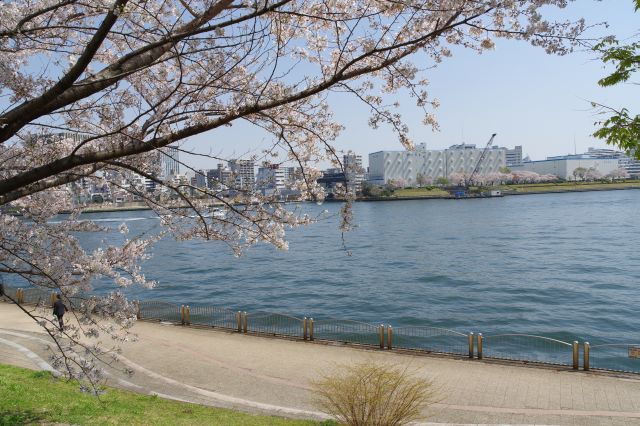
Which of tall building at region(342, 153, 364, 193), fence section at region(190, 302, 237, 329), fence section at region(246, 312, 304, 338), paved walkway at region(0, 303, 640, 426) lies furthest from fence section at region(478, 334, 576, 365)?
tall building at region(342, 153, 364, 193)

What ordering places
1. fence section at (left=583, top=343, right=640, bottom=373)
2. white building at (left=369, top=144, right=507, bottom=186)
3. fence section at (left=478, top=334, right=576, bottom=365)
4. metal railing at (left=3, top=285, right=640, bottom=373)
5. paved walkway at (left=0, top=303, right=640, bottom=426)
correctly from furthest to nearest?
white building at (left=369, top=144, right=507, bottom=186) → fence section at (left=478, top=334, right=576, bottom=365) → metal railing at (left=3, top=285, right=640, bottom=373) → fence section at (left=583, top=343, right=640, bottom=373) → paved walkway at (left=0, top=303, right=640, bottom=426)

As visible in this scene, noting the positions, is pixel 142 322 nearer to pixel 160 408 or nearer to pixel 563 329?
pixel 160 408

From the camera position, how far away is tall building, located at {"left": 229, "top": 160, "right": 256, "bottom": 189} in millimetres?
6160

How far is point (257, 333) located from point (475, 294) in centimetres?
1563

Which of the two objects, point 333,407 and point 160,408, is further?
point 160,408

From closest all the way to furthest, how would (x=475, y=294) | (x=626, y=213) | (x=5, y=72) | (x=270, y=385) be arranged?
(x=5, y=72) → (x=270, y=385) → (x=475, y=294) → (x=626, y=213)

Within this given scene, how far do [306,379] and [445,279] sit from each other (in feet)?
72.4

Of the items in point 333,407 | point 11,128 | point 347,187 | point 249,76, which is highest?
point 249,76

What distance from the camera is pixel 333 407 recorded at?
794cm

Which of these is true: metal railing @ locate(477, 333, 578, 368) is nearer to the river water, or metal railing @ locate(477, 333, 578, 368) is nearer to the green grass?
the river water

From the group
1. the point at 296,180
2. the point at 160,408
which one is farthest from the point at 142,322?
the point at 296,180

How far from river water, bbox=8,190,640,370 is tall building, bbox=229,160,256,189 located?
29.4 ft

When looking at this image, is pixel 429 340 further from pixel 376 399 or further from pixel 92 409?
pixel 92 409


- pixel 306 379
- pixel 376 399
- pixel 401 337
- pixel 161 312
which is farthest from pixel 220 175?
pixel 401 337
